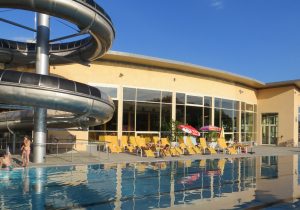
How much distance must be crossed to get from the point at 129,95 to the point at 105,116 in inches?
366

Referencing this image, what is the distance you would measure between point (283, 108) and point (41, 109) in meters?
28.1

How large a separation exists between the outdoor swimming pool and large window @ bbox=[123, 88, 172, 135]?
10.8 meters

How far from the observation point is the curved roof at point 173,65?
2553 centimetres

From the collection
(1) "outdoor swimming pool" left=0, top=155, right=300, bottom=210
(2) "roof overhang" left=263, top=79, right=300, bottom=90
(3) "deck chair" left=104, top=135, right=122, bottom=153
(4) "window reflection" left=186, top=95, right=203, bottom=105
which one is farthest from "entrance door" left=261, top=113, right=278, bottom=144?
(1) "outdoor swimming pool" left=0, top=155, right=300, bottom=210

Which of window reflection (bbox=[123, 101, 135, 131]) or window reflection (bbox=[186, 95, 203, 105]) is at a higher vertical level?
window reflection (bbox=[186, 95, 203, 105])

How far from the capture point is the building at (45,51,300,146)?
25.7m

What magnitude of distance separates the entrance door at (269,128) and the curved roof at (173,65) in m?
5.20

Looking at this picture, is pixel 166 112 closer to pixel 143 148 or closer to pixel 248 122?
pixel 143 148

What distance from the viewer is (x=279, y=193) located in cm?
1036

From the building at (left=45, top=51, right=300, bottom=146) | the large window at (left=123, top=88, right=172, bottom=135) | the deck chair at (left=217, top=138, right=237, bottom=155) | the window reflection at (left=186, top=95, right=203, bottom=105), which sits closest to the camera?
the deck chair at (left=217, top=138, right=237, bottom=155)

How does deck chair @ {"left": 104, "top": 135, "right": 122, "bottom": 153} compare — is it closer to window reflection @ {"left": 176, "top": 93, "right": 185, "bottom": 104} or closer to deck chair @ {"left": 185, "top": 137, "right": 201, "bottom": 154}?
deck chair @ {"left": 185, "top": 137, "right": 201, "bottom": 154}

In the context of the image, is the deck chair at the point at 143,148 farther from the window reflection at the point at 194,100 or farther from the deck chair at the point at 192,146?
the window reflection at the point at 194,100

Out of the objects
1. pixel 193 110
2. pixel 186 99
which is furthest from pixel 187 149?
pixel 193 110

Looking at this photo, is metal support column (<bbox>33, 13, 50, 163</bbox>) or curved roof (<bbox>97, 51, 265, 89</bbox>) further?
curved roof (<bbox>97, 51, 265, 89</bbox>)
